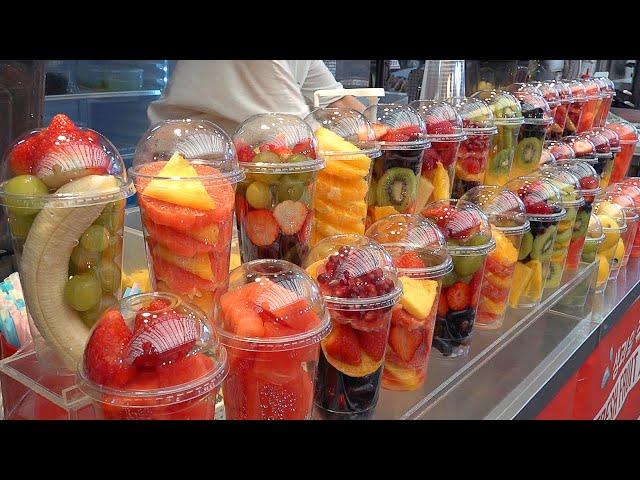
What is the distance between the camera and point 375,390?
1235mm

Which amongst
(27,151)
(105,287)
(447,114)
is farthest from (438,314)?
(27,151)

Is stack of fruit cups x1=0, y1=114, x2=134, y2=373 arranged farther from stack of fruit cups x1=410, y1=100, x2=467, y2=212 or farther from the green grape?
stack of fruit cups x1=410, y1=100, x2=467, y2=212

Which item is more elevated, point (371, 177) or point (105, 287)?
point (371, 177)

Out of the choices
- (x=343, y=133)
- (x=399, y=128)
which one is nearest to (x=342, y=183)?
(x=343, y=133)

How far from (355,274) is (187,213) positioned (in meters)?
0.32

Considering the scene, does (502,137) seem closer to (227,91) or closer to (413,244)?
(413,244)

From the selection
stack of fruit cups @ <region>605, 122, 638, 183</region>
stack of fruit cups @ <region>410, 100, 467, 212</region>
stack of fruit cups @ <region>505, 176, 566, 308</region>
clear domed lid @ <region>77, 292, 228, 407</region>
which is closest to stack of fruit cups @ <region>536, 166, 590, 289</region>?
stack of fruit cups @ <region>505, 176, 566, 308</region>

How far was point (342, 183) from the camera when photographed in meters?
1.45

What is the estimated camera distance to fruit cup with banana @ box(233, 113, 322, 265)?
4.22 feet

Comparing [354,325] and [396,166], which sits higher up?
[396,166]
